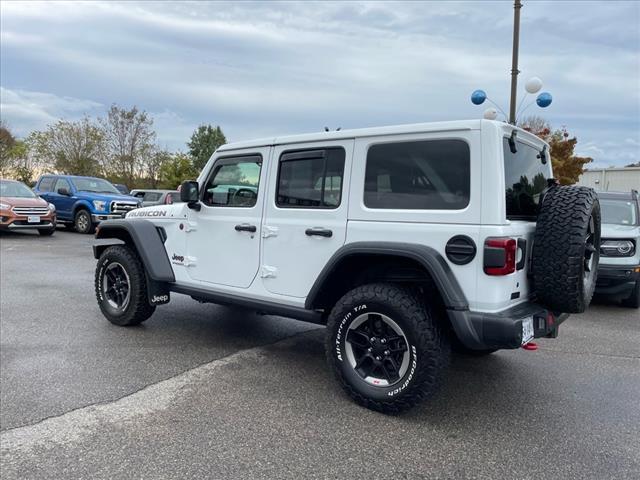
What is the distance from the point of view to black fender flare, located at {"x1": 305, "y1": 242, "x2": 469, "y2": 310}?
312 centimetres

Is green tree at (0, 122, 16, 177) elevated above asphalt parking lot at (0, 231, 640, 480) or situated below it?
above

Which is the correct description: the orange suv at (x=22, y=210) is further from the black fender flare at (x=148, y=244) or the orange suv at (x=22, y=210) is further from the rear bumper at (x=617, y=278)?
the rear bumper at (x=617, y=278)

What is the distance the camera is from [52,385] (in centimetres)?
379

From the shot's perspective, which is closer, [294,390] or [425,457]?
A: [425,457]

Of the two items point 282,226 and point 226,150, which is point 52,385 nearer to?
point 282,226

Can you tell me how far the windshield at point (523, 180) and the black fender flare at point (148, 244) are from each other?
10.6 ft

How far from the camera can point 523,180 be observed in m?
3.65

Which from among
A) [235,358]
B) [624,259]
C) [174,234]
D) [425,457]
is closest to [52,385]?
[235,358]

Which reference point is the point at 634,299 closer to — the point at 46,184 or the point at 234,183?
the point at 234,183

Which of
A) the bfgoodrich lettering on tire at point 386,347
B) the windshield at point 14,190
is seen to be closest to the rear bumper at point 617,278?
the bfgoodrich lettering on tire at point 386,347

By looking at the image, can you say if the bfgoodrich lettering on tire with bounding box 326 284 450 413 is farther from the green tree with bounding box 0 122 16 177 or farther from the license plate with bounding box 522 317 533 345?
the green tree with bounding box 0 122 16 177

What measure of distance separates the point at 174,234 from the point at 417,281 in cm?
263

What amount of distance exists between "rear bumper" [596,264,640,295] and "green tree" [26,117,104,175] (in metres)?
36.3

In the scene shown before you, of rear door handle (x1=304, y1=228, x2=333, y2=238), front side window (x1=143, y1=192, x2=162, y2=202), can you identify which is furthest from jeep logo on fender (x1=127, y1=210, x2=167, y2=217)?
front side window (x1=143, y1=192, x2=162, y2=202)
